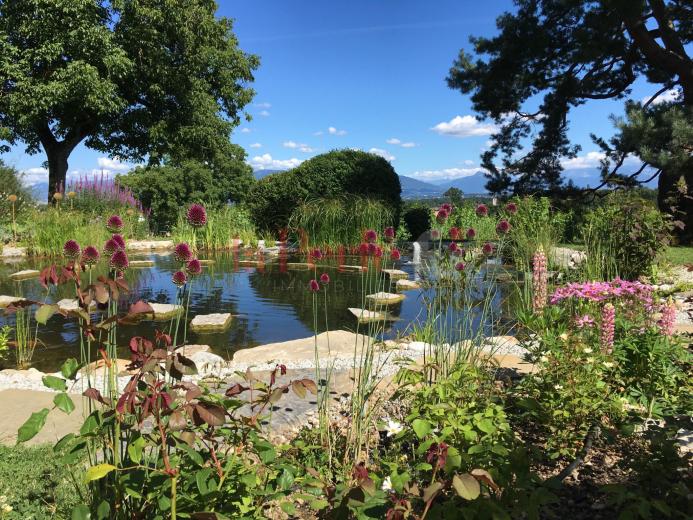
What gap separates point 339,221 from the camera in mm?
9531

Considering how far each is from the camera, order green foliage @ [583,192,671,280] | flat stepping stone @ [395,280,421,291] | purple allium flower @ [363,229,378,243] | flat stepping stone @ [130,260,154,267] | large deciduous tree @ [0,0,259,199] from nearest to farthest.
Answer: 1. purple allium flower @ [363,229,378,243]
2. green foliage @ [583,192,671,280]
3. flat stepping stone @ [395,280,421,291]
4. flat stepping stone @ [130,260,154,267]
5. large deciduous tree @ [0,0,259,199]

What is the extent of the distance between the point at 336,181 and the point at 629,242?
25.0 feet

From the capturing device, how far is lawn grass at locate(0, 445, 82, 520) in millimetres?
1512

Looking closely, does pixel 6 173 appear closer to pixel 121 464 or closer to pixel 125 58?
pixel 125 58

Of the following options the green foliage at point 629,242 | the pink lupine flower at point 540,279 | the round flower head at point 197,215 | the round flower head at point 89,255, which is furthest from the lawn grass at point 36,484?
the green foliage at point 629,242

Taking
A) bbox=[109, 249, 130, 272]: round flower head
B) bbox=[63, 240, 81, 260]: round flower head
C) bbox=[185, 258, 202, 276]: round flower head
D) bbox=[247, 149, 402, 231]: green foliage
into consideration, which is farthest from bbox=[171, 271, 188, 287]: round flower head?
bbox=[247, 149, 402, 231]: green foliage

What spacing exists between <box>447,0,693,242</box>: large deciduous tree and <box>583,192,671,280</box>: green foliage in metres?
4.12

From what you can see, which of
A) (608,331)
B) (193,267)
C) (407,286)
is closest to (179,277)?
(193,267)

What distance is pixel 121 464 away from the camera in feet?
4.00

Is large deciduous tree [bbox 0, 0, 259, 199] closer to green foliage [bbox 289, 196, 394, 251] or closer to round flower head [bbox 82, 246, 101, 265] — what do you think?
green foliage [bbox 289, 196, 394, 251]

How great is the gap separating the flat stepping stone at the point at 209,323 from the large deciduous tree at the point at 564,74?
7.05 meters

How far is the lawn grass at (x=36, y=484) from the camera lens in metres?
1.51

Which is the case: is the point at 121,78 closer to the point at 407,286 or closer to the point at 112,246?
the point at 407,286

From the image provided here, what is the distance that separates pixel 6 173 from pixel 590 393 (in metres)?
20.2
